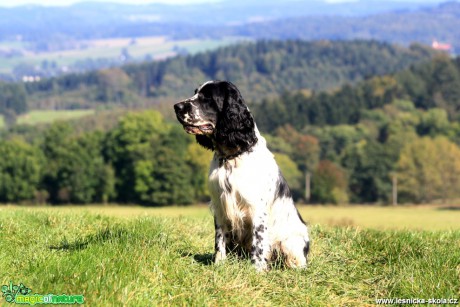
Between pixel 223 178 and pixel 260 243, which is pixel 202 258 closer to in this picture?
pixel 260 243

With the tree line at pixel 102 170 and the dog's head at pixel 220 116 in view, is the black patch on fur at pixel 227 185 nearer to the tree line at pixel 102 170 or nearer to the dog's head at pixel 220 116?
the dog's head at pixel 220 116

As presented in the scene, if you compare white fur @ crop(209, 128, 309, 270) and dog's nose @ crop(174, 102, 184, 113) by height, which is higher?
dog's nose @ crop(174, 102, 184, 113)

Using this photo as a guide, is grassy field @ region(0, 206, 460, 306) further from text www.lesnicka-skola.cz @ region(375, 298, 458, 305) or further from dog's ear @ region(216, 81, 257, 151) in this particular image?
dog's ear @ region(216, 81, 257, 151)

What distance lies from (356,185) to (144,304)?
312 feet

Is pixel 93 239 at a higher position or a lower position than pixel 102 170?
higher

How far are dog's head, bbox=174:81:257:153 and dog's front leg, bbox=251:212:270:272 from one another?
0.91 metres

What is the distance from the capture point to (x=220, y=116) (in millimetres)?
7500

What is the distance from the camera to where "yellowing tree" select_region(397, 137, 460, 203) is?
94125mm

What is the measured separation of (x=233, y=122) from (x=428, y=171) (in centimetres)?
9305

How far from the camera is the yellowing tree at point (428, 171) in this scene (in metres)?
94.1

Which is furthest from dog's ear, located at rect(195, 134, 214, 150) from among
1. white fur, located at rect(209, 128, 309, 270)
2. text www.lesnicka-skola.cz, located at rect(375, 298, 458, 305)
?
text www.lesnicka-skola.cz, located at rect(375, 298, 458, 305)

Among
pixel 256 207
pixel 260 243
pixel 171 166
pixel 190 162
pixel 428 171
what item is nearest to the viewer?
pixel 256 207

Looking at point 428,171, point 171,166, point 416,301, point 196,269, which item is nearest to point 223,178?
point 196,269

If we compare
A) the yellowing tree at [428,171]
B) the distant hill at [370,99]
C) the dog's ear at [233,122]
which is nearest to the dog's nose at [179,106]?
the dog's ear at [233,122]
